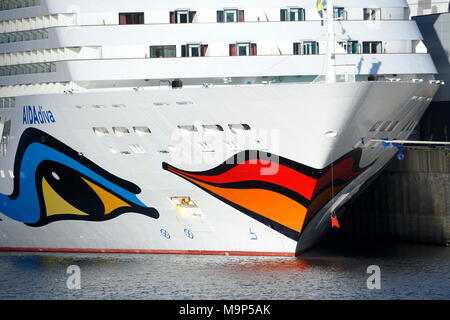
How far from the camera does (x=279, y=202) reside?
4097cm

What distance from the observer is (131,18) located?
4244 cm

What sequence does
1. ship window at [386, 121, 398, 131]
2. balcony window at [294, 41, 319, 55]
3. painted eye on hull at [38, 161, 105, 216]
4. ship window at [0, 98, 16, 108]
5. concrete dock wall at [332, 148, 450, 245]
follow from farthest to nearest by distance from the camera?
concrete dock wall at [332, 148, 450, 245]
ship window at [0, 98, 16, 108]
painted eye on hull at [38, 161, 105, 216]
ship window at [386, 121, 398, 131]
balcony window at [294, 41, 319, 55]

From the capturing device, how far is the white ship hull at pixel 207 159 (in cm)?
3997

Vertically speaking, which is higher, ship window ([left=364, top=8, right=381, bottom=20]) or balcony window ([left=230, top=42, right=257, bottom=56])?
ship window ([left=364, top=8, right=381, bottom=20])

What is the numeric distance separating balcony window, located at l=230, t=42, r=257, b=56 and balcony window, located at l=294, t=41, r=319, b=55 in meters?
1.29

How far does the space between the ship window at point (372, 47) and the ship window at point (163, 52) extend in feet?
19.3

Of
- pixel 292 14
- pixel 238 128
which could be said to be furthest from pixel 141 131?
pixel 292 14

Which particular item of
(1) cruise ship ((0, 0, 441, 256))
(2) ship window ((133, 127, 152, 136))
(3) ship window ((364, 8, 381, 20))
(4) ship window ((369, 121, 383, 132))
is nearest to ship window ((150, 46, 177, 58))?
(1) cruise ship ((0, 0, 441, 256))

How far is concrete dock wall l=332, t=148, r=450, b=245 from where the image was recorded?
4939 centimetres

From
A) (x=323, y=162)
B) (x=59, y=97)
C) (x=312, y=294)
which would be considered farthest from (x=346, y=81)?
(x=59, y=97)

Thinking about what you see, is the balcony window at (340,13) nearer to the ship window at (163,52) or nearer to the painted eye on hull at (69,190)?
the ship window at (163,52)

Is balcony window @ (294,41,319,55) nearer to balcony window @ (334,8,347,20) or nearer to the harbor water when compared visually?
balcony window @ (334,8,347,20)

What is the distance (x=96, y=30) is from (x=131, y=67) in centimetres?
179

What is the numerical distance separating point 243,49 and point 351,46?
339 cm
